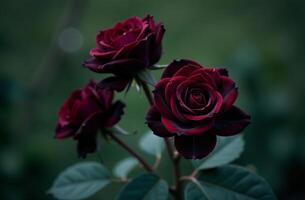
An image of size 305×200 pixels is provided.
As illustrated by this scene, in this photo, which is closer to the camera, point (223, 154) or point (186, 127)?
point (186, 127)

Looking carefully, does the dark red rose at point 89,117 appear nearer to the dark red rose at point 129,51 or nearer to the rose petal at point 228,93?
the dark red rose at point 129,51

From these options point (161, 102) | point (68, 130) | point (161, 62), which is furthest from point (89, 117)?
point (161, 62)

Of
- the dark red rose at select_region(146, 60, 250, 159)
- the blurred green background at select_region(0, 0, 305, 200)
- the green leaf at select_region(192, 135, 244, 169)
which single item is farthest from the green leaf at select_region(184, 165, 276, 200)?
the blurred green background at select_region(0, 0, 305, 200)

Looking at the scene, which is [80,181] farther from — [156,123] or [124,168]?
[156,123]

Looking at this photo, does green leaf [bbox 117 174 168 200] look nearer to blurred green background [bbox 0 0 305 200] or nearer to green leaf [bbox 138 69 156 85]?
green leaf [bbox 138 69 156 85]

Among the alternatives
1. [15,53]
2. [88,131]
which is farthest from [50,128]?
[88,131]

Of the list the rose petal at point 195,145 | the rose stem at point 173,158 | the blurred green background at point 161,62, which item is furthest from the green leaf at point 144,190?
the blurred green background at point 161,62
